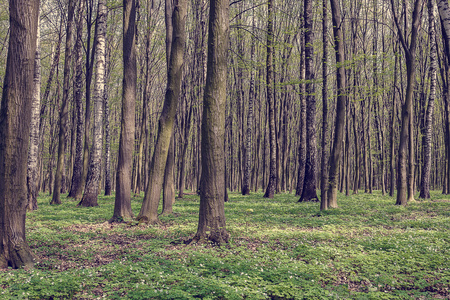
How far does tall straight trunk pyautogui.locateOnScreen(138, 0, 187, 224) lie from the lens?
10992 millimetres

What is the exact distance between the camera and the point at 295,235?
30.6ft

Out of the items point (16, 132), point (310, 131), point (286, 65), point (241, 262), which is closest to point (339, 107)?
point (310, 131)

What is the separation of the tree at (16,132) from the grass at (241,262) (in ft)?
1.92

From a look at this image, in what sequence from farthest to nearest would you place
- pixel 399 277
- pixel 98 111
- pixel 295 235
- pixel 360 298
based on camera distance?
pixel 98 111, pixel 295 235, pixel 399 277, pixel 360 298

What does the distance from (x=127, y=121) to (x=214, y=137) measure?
5.26 meters

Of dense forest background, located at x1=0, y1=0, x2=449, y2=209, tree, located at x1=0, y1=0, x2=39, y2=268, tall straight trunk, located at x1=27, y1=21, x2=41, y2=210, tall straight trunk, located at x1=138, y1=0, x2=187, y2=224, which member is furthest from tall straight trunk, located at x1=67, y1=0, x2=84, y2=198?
tree, located at x1=0, y1=0, x2=39, y2=268

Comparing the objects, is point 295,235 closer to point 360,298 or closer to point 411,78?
point 360,298

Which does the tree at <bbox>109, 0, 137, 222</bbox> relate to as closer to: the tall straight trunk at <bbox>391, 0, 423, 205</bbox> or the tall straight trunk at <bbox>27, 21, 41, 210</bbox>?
the tall straight trunk at <bbox>27, 21, 41, 210</bbox>

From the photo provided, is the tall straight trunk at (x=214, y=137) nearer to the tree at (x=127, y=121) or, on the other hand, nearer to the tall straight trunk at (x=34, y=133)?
the tree at (x=127, y=121)

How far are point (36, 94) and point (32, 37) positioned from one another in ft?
30.4

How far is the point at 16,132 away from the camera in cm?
619

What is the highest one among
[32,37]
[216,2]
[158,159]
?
[216,2]

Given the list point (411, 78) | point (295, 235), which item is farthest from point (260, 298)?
point (411, 78)

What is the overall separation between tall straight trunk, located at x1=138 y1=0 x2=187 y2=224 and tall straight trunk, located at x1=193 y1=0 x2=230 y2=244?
286 centimetres
